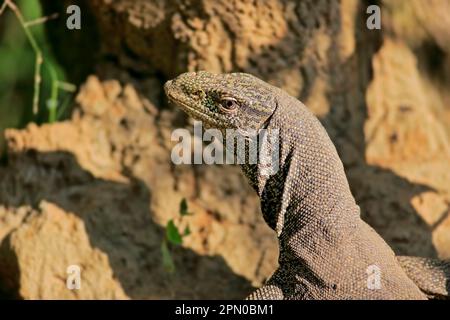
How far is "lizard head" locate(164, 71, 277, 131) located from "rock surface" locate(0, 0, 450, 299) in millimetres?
1498

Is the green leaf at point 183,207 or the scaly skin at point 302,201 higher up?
the scaly skin at point 302,201

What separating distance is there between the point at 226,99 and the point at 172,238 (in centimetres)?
158

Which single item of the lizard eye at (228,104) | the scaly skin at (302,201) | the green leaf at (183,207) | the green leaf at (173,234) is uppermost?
the lizard eye at (228,104)

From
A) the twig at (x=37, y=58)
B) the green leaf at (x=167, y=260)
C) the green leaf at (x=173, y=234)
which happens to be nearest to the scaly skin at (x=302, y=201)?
the green leaf at (x=173, y=234)

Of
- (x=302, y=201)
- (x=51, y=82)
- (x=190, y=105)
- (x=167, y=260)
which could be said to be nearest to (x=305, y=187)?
(x=302, y=201)

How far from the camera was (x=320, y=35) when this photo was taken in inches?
263

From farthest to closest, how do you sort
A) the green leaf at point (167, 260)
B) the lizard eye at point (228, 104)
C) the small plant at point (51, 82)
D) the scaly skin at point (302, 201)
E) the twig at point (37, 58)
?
1. the small plant at point (51, 82)
2. the twig at point (37, 58)
3. the green leaf at point (167, 260)
4. the lizard eye at point (228, 104)
5. the scaly skin at point (302, 201)

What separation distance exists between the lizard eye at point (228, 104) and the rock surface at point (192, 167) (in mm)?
1636

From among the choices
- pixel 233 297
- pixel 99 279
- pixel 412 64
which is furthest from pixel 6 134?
pixel 412 64

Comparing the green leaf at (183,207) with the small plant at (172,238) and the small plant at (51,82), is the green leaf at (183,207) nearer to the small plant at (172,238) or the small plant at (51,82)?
the small plant at (172,238)

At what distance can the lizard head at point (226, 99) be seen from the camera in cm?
493

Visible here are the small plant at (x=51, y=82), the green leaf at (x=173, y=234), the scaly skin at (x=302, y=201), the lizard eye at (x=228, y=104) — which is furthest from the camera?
the small plant at (x=51, y=82)

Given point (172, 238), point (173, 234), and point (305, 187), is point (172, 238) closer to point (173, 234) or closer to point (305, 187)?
point (173, 234)
